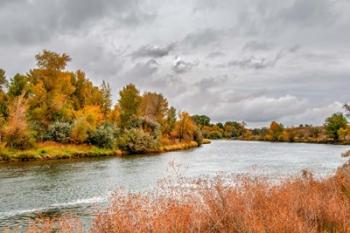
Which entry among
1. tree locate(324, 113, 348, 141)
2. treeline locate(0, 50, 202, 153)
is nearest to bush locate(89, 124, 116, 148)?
treeline locate(0, 50, 202, 153)

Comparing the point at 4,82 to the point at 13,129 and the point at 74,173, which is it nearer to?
the point at 13,129

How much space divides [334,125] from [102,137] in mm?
87259

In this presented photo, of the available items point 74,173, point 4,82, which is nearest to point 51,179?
point 74,173

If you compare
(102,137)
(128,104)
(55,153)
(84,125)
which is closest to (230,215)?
(55,153)

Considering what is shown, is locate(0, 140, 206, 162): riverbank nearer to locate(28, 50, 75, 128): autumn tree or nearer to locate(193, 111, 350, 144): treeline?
locate(28, 50, 75, 128): autumn tree

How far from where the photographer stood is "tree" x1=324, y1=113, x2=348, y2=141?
→ 12038 cm

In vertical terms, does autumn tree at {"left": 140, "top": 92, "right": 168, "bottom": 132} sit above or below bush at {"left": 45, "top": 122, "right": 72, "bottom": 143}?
above

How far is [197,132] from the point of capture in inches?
3898

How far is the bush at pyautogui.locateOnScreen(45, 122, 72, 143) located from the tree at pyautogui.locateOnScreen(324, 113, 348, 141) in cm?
9018

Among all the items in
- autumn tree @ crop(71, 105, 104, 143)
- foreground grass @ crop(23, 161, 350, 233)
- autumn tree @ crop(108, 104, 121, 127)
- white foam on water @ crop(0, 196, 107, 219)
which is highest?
autumn tree @ crop(108, 104, 121, 127)

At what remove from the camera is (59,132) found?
55.3m

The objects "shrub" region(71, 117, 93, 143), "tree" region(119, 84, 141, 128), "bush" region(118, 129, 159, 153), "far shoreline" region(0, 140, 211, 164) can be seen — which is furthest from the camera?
"tree" region(119, 84, 141, 128)

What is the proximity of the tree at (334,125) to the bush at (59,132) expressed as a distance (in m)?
90.2

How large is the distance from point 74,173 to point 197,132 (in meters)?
67.4
